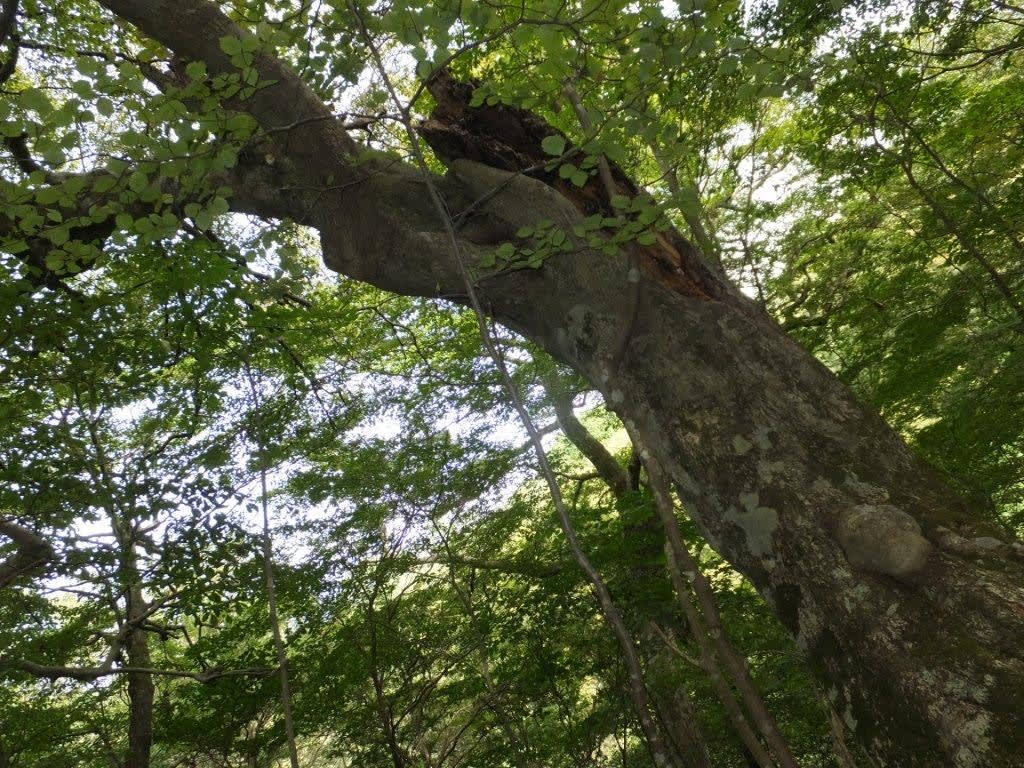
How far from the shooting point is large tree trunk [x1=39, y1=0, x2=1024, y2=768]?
165 cm

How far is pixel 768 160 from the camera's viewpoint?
7.81 metres

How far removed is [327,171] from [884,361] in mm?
3956

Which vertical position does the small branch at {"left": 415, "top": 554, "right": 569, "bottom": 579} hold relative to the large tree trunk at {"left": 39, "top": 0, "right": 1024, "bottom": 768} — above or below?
above

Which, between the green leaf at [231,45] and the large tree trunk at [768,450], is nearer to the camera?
the large tree trunk at [768,450]

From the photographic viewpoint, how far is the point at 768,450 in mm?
2133

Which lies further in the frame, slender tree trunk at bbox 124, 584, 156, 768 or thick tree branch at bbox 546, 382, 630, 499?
thick tree branch at bbox 546, 382, 630, 499

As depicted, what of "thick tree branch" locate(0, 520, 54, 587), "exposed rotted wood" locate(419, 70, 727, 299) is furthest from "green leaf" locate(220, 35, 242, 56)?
"thick tree branch" locate(0, 520, 54, 587)

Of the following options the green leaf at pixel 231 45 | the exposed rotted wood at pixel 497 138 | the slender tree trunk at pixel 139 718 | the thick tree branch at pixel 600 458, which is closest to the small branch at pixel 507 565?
the thick tree branch at pixel 600 458

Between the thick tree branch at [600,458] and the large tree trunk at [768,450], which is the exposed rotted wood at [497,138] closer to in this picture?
the large tree trunk at [768,450]

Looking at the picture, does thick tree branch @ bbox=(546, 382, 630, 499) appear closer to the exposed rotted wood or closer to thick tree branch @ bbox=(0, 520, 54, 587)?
the exposed rotted wood

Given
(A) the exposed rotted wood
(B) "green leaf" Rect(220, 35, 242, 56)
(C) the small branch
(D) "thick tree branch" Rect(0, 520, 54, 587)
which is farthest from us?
(C) the small branch

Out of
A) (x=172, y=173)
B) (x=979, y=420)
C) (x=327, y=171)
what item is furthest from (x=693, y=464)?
(x=979, y=420)

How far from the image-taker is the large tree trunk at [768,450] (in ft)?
5.41

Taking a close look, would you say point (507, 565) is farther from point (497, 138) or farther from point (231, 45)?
point (231, 45)
